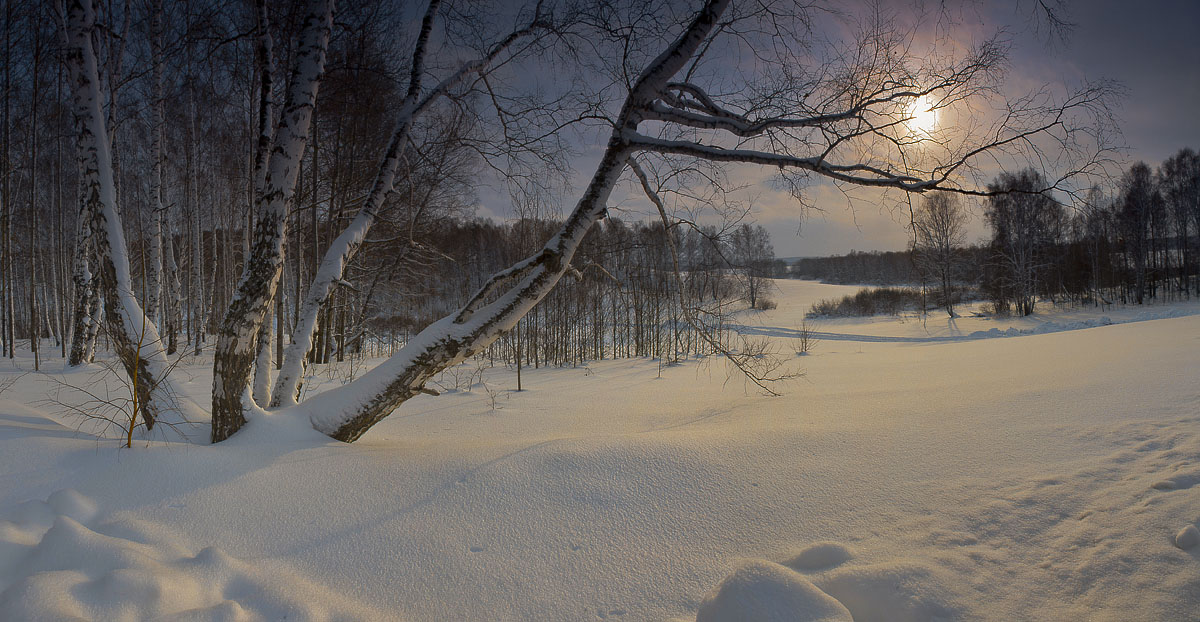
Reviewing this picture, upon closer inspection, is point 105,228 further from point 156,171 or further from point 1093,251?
point 1093,251

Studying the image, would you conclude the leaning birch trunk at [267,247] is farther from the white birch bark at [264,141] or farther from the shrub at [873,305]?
the shrub at [873,305]

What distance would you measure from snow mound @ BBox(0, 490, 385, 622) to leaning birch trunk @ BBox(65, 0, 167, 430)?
1.36 m

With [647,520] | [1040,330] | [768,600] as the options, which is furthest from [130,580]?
[1040,330]

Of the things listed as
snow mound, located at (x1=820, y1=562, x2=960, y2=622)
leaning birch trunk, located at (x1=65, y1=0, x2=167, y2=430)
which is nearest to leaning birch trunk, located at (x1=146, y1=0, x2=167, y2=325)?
leaning birch trunk, located at (x1=65, y1=0, x2=167, y2=430)

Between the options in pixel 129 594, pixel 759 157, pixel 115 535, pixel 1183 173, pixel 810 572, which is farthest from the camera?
pixel 1183 173

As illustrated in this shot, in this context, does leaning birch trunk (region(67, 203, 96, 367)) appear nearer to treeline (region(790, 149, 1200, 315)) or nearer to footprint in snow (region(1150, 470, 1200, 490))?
footprint in snow (region(1150, 470, 1200, 490))

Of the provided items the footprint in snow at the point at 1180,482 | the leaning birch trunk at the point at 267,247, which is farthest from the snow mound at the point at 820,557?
the leaning birch trunk at the point at 267,247

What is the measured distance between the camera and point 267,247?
10.7 feet

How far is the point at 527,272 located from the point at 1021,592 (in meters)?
3.09

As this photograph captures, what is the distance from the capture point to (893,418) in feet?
11.2

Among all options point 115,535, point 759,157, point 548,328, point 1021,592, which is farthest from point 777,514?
point 548,328

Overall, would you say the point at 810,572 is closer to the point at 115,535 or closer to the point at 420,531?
the point at 420,531

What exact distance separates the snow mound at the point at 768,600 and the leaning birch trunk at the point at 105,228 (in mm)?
3628

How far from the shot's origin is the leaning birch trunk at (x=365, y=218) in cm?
367
